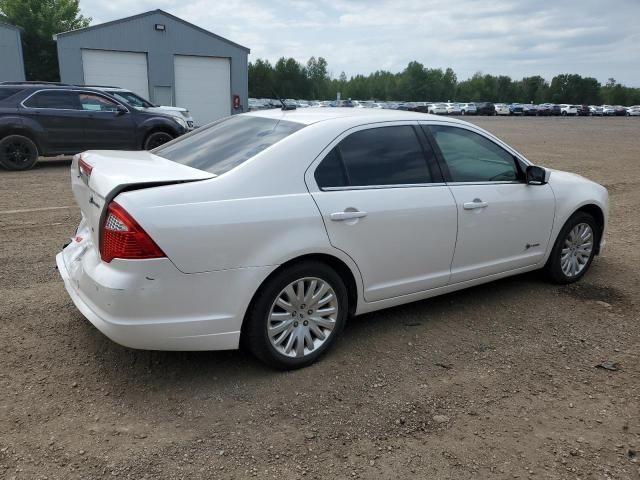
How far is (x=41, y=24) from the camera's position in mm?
46031

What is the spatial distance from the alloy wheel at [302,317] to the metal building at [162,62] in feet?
69.5

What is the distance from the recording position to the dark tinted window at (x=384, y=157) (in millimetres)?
3707

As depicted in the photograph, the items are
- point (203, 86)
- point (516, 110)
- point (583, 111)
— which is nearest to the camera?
point (203, 86)

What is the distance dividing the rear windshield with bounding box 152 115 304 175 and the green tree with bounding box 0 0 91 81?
136ft

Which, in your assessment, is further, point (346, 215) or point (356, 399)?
point (346, 215)

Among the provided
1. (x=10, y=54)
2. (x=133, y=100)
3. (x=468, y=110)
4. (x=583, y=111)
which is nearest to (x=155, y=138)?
(x=133, y=100)

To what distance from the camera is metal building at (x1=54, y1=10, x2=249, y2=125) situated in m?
21.6

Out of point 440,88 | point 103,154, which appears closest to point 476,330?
point 103,154

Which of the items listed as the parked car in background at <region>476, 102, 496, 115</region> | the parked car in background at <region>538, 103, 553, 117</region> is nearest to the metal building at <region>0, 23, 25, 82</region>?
the parked car in background at <region>476, 102, 496, 115</region>

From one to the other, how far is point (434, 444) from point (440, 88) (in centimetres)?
13046

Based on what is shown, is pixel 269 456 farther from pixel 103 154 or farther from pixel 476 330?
pixel 103 154

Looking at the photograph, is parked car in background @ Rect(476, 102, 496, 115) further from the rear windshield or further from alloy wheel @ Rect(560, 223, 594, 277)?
the rear windshield

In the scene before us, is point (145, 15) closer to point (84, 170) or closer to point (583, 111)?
point (84, 170)

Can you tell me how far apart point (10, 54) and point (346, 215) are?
80.0 feet
